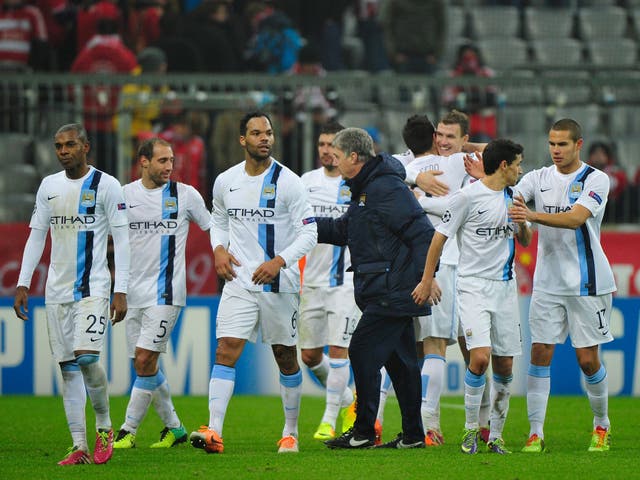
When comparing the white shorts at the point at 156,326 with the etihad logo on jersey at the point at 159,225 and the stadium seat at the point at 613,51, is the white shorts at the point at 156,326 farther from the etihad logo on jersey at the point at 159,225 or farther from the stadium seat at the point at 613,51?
the stadium seat at the point at 613,51

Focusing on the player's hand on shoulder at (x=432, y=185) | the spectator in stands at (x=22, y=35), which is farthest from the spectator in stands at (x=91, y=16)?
the player's hand on shoulder at (x=432, y=185)

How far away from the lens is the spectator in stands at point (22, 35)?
61.9 feet

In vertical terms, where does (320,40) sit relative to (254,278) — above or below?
above

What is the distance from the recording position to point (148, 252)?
1095cm

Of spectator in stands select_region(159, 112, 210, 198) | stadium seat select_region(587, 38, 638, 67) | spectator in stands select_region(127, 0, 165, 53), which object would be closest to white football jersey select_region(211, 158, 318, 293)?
spectator in stands select_region(159, 112, 210, 198)

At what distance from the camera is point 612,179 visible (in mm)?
17297

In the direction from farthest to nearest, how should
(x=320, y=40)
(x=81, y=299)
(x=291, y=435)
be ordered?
(x=320, y=40), (x=291, y=435), (x=81, y=299)

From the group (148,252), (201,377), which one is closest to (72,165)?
(148,252)

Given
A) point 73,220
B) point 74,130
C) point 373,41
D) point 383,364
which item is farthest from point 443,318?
point 373,41

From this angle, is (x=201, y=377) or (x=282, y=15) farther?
(x=282, y=15)

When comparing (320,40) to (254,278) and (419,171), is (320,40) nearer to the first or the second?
(419,171)

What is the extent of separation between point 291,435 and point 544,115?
8.71m

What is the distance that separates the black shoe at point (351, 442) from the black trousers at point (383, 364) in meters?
0.04

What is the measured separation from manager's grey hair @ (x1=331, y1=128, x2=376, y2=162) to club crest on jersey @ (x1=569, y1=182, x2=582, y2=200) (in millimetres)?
1586
